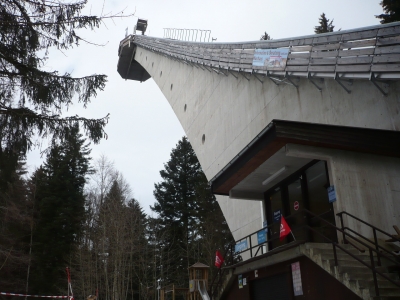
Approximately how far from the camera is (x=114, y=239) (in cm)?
2728

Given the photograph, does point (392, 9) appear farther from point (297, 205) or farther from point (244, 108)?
point (297, 205)

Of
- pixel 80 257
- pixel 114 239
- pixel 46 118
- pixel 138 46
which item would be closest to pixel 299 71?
pixel 46 118

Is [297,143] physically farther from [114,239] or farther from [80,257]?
[80,257]

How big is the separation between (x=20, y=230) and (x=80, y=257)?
7096 millimetres

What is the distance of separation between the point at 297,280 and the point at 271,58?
8559 millimetres

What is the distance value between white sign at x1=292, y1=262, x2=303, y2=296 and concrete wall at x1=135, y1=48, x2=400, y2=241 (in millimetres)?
2069

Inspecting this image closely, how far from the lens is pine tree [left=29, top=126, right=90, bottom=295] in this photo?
30.4 m

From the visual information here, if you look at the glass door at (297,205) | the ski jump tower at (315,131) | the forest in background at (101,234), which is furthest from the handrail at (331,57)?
the forest in background at (101,234)

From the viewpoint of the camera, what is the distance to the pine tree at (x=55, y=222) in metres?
30.4

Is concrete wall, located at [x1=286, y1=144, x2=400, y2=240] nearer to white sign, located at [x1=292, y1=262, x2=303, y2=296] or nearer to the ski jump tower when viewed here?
the ski jump tower

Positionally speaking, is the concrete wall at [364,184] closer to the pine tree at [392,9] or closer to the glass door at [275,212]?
the glass door at [275,212]

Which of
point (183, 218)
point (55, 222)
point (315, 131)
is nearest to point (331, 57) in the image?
point (315, 131)

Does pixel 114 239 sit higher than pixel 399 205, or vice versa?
pixel 114 239

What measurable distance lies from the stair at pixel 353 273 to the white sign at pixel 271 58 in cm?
719
